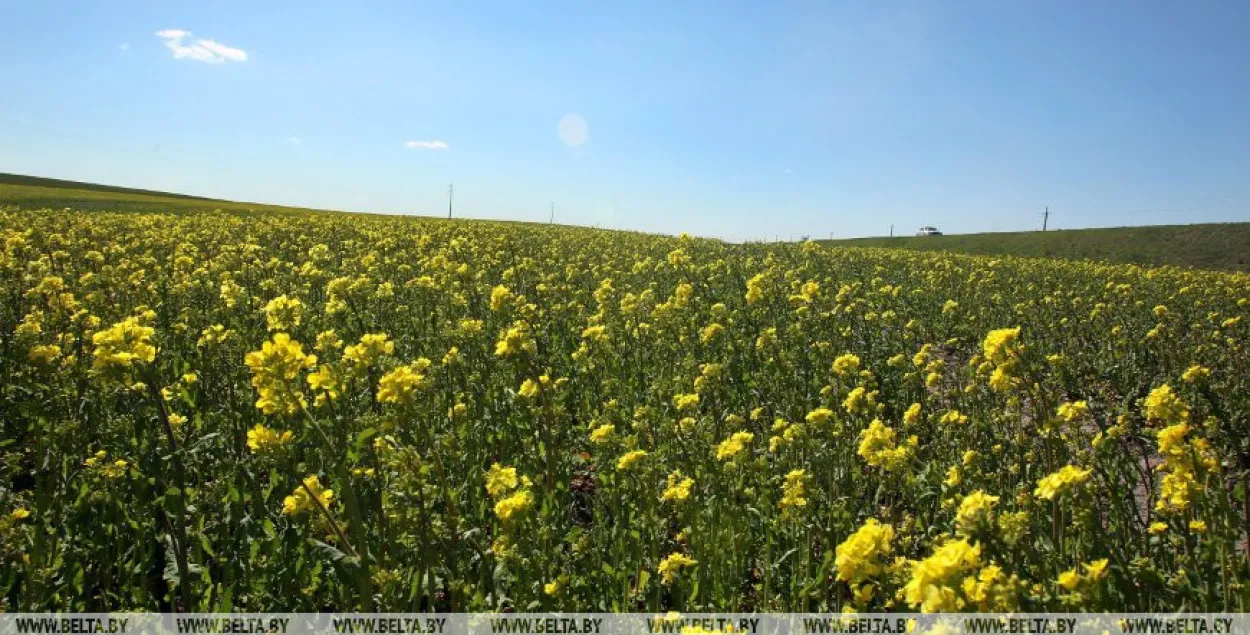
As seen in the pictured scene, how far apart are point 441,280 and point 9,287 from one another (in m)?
4.58

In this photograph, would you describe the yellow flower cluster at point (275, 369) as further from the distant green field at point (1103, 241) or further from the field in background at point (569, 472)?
the distant green field at point (1103, 241)

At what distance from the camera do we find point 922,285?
1581 cm

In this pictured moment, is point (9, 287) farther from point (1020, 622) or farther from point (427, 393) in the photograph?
point (1020, 622)

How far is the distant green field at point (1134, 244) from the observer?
3731 centimetres

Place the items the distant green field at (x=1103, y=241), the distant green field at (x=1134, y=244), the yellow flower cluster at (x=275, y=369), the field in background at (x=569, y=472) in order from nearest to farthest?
the yellow flower cluster at (x=275, y=369) → the field in background at (x=569, y=472) → the distant green field at (x=1103, y=241) → the distant green field at (x=1134, y=244)

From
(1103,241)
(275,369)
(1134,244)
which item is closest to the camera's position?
(275,369)

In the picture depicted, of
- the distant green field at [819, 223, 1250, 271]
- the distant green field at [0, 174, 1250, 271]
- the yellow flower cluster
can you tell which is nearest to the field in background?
the yellow flower cluster

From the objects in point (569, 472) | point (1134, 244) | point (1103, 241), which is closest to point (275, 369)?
point (569, 472)

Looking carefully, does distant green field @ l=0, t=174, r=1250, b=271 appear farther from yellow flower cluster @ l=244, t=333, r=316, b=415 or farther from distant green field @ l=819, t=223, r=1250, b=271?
yellow flower cluster @ l=244, t=333, r=316, b=415

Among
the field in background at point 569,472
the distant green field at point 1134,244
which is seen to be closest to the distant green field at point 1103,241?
the distant green field at point 1134,244

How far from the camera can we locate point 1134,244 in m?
42.5

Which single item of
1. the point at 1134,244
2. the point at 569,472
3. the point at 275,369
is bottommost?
the point at 569,472

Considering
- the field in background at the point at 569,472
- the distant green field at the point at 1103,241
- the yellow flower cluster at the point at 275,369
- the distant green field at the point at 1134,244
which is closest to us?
the yellow flower cluster at the point at 275,369

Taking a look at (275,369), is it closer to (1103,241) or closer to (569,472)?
(569,472)
